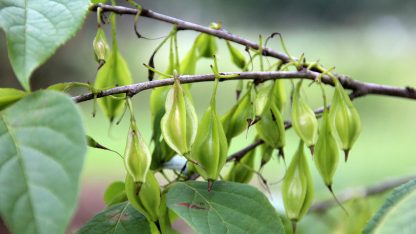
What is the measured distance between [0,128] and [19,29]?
0.09m

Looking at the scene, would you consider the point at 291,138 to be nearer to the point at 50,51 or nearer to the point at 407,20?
the point at 50,51

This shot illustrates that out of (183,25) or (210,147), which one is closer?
(210,147)

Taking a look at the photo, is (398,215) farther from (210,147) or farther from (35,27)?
(35,27)

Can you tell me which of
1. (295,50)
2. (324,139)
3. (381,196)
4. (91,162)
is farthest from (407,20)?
(324,139)

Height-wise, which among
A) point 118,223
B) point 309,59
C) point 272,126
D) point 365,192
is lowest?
point 309,59

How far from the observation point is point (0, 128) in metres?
0.48

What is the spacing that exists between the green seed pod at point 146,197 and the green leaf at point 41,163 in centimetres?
15

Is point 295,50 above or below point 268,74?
below

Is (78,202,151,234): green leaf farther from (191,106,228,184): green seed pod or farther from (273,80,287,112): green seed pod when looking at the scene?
(273,80,287,112): green seed pod

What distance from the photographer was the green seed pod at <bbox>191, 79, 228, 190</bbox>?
628mm

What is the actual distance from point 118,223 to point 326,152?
264mm

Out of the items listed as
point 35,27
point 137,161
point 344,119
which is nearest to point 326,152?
point 344,119

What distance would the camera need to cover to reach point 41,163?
439 millimetres

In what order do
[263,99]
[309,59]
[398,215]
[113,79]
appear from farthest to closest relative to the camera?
[309,59] → [113,79] → [263,99] → [398,215]
